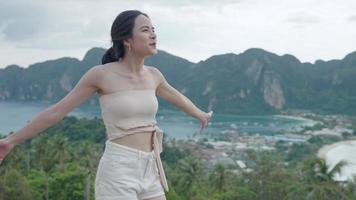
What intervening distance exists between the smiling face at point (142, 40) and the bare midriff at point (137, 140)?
275 mm

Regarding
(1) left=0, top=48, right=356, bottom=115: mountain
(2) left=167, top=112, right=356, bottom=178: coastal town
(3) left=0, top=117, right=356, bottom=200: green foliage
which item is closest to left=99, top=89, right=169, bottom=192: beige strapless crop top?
(3) left=0, top=117, right=356, bottom=200: green foliage

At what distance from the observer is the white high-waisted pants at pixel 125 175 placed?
1898 millimetres

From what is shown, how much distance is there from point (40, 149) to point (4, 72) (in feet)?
333

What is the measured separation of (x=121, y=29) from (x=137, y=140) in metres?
0.38

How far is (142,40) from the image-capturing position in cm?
195

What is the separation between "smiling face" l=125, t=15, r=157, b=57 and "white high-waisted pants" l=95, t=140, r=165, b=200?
1.08 ft

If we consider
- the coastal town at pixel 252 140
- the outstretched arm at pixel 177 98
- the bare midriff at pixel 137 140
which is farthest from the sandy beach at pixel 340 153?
the bare midriff at pixel 137 140

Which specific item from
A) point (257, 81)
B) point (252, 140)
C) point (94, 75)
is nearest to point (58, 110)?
point (94, 75)

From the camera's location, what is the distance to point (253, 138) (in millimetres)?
69938

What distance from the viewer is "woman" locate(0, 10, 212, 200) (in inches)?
75.2

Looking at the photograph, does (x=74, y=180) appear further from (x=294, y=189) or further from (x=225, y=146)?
(x=225, y=146)

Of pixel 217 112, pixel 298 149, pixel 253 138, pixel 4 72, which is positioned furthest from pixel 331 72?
pixel 4 72

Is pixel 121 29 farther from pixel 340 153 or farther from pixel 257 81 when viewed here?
pixel 257 81

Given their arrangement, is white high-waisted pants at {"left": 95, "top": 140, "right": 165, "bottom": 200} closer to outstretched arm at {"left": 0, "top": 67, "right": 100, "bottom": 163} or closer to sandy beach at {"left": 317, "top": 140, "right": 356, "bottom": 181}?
outstretched arm at {"left": 0, "top": 67, "right": 100, "bottom": 163}
